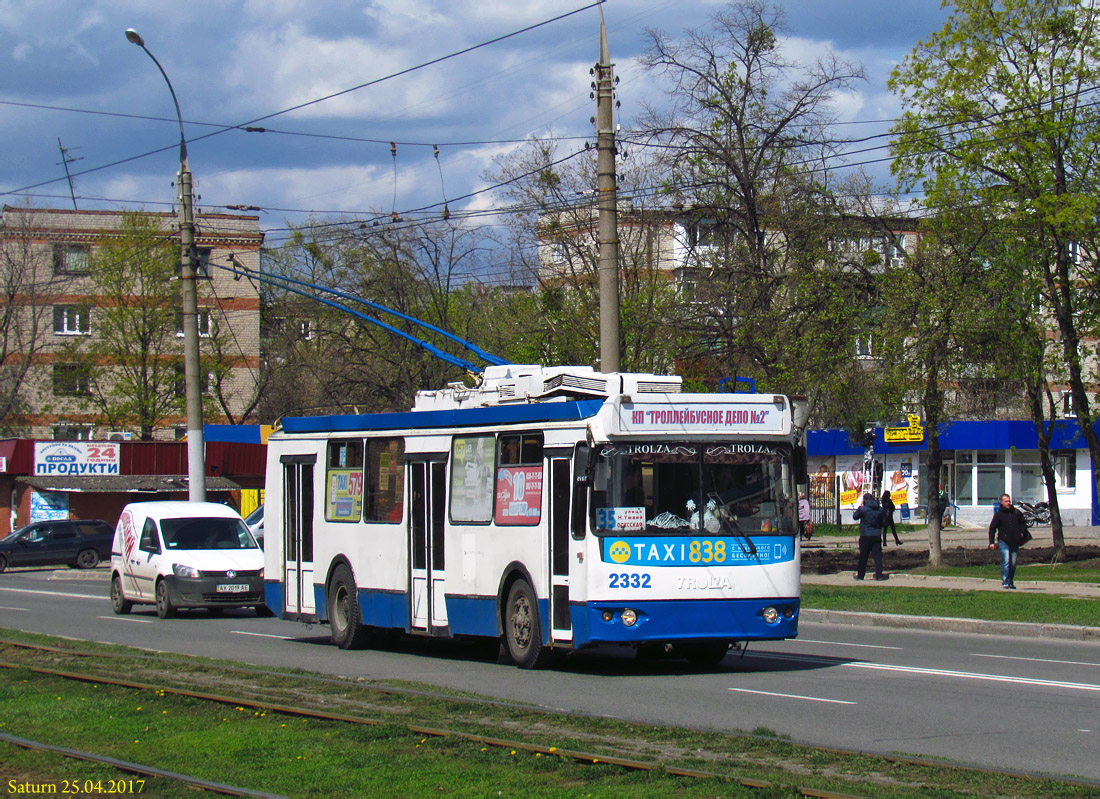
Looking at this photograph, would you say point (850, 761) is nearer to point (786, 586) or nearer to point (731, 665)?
point (786, 586)

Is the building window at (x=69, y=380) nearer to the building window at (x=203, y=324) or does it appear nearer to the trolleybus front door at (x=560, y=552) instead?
the building window at (x=203, y=324)

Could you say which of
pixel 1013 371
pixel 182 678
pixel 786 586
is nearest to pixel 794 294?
pixel 1013 371

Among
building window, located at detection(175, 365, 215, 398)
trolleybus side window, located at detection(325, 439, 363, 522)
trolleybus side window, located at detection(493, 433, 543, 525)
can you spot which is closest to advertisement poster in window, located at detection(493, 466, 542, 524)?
trolleybus side window, located at detection(493, 433, 543, 525)

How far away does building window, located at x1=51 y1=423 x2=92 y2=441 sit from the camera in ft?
206

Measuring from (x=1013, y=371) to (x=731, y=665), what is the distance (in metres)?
15.6

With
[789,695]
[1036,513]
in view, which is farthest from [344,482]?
[1036,513]

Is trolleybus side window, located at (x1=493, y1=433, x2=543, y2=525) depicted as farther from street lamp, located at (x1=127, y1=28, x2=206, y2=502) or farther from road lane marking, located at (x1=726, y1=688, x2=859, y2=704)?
street lamp, located at (x1=127, y1=28, x2=206, y2=502)

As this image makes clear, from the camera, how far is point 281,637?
719 inches

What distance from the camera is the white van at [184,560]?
70.0 ft

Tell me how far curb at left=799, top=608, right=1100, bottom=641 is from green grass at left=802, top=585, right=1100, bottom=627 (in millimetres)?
335

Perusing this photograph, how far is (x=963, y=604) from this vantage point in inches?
832

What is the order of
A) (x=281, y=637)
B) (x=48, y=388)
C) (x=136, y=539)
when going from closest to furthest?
(x=281, y=637), (x=136, y=539), (x=48, y=388)

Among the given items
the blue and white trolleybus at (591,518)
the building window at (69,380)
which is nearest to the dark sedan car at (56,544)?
the building window at (69,380)

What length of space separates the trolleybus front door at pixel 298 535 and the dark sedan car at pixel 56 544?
26288 millimetres
